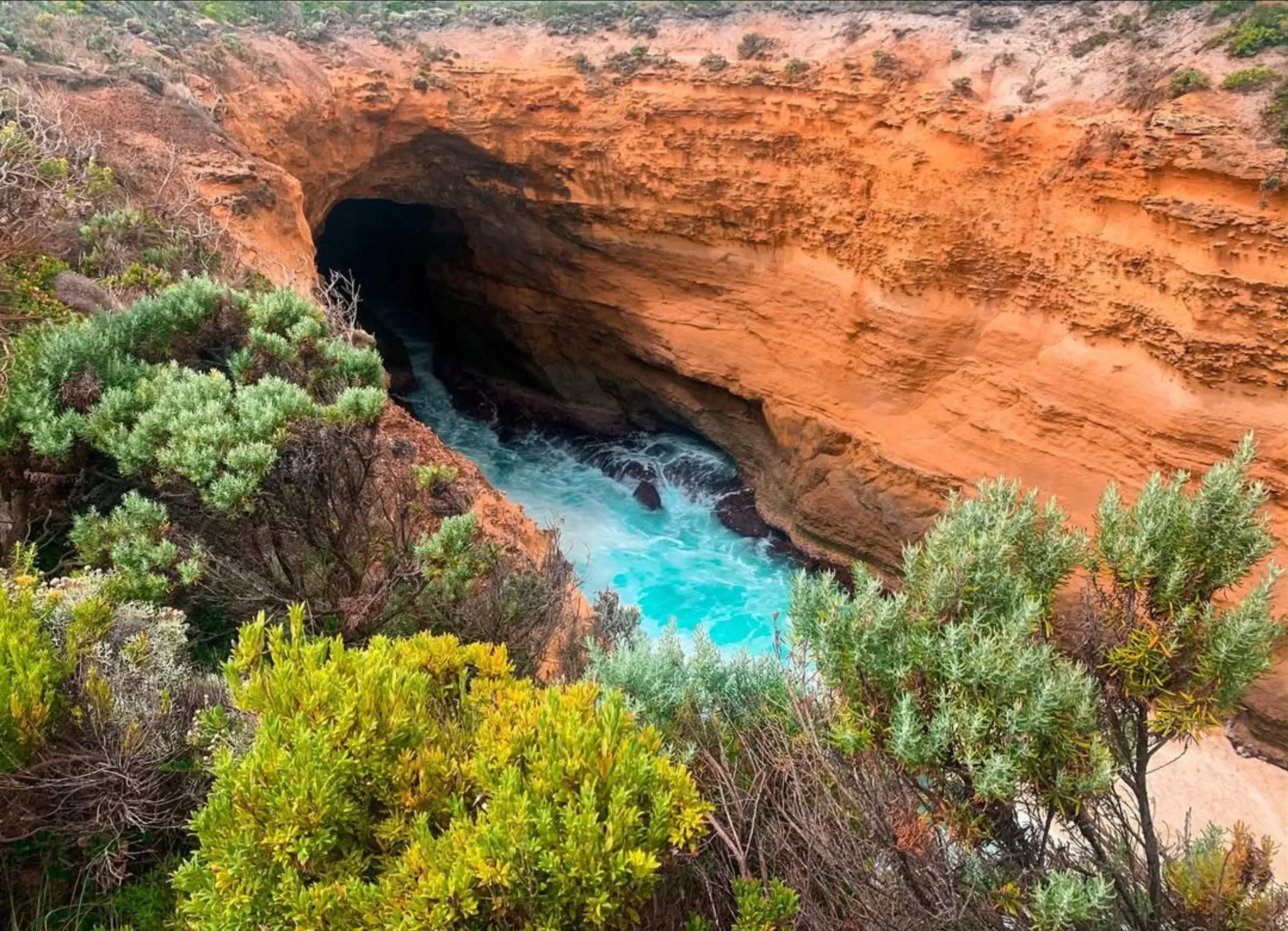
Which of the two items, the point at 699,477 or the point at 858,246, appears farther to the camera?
the point at 699,477

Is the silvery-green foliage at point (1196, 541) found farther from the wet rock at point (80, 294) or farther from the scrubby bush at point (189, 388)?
the wet rock at point (80, 294)

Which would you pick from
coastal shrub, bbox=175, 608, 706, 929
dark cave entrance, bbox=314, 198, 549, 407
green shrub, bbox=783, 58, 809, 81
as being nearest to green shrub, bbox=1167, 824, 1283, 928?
coastal shrub, bbox=175, 608, 706, 929

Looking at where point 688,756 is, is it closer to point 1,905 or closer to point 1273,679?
point 1,905

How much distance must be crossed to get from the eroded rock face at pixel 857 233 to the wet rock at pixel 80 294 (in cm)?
257

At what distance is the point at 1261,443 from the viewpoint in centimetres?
1112

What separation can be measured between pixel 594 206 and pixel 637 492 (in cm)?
614

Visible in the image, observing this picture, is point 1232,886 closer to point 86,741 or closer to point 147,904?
point 147,904

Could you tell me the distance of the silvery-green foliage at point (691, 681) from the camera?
5504mm

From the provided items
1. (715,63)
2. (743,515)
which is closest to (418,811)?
(743,515)

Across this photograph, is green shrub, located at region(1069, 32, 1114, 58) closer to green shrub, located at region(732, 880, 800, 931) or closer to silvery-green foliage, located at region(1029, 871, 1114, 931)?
silvery-green foliage, located at region(1029, 871, 1114, 931)

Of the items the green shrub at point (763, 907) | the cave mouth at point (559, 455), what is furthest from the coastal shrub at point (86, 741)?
the cave mouth at point (559, 455)

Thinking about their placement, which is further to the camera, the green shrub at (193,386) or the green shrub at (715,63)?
the green shrub at (715,63)

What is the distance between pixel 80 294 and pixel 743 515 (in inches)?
480

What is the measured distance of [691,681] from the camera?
19.0 ft
